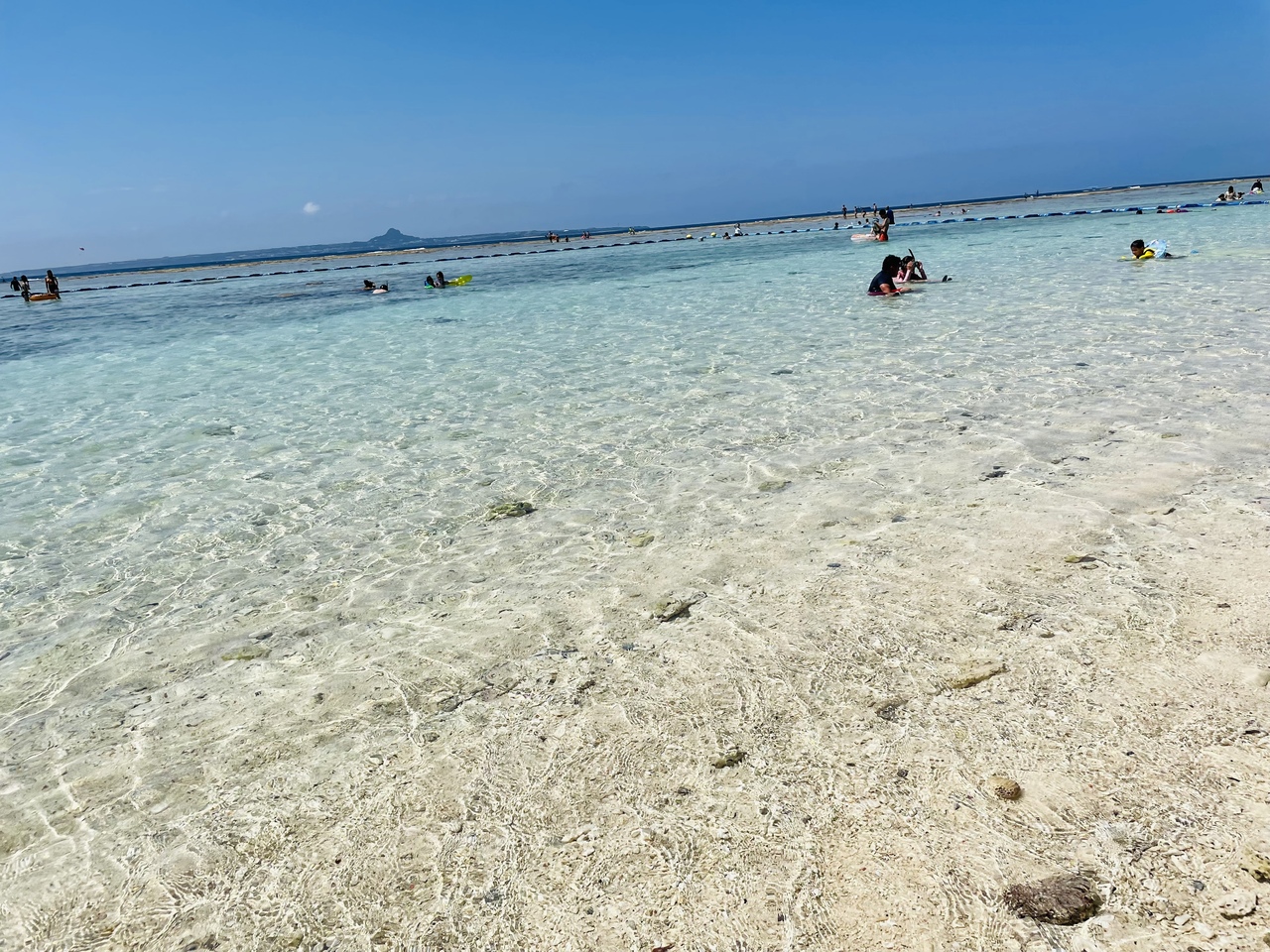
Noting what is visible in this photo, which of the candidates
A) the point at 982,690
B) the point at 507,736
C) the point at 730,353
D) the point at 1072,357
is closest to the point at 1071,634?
the point at 982,690

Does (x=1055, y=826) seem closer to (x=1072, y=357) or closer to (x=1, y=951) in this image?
(x=1, y=951)

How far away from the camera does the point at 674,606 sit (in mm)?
4609

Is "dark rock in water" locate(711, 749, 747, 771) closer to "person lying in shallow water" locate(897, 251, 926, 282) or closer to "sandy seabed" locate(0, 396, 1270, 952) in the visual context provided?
"sandy seabed" locate(0, 396, 1270, 952)

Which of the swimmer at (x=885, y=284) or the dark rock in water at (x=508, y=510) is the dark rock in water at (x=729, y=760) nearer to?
the dark rock in water at (x=508, y=510)

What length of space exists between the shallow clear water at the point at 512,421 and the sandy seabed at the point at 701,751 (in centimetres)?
57

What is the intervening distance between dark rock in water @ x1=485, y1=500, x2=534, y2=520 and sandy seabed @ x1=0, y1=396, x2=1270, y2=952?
102 cm

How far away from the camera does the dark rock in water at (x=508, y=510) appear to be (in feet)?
21.0

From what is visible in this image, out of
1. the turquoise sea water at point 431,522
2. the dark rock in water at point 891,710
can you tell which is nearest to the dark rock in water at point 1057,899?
the dark rock in water at point 891,710

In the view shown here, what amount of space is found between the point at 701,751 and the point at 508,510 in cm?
366

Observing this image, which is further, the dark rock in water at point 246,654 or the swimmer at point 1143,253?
the swimmer at point 1143,253

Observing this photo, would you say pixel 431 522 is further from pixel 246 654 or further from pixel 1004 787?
pixel 1004 787

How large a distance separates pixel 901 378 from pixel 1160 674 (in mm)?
6917

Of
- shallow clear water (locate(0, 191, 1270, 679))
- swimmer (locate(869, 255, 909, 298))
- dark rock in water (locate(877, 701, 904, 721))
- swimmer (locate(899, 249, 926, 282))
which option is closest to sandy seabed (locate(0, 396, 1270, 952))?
dark rock in water (locate(877, 701, 904, 721))

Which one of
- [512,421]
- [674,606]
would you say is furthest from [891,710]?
[512,421]
